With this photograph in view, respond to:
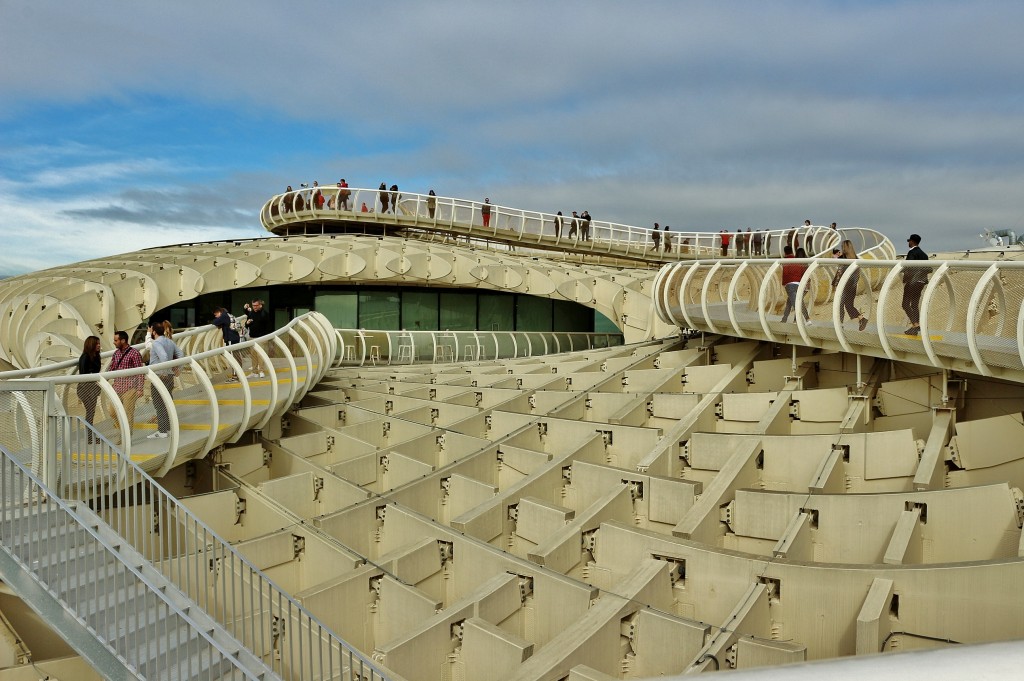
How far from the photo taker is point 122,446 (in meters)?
8.41

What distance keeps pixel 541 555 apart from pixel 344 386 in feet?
32.5

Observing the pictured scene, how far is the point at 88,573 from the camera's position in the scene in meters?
6.54

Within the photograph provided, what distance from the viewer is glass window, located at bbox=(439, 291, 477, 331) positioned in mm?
28672

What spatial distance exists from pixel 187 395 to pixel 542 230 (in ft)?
83.6

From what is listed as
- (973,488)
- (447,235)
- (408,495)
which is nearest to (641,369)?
(408,495)

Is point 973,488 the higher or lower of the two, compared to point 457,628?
higher

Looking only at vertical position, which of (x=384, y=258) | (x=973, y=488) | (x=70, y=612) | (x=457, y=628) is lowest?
(x=457, y=628)

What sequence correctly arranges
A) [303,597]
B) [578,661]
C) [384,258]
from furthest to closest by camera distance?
[384,258] → [303,597] → [578,661]

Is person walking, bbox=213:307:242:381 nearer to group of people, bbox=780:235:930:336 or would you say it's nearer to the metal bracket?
the metal bracket

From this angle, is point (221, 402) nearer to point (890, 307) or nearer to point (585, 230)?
point (890, 307)

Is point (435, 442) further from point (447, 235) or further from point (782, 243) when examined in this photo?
point (782, 243)

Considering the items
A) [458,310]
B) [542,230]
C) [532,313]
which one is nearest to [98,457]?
[458,310]

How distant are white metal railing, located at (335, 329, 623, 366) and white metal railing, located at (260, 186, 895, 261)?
8.15 m

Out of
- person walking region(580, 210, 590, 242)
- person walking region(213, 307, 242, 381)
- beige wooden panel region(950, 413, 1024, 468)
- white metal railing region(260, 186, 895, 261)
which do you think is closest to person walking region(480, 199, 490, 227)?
white metal railing region(260, 186, 895, 261)
